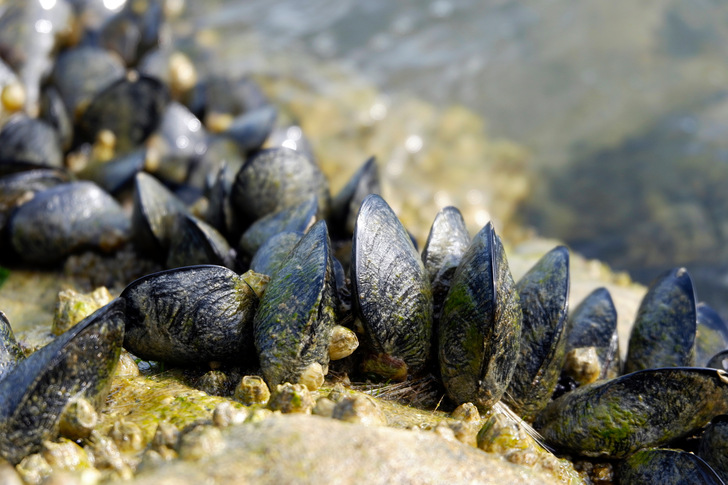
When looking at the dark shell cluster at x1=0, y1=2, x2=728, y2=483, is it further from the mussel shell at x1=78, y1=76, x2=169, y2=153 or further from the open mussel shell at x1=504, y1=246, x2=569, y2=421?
the mussel shell at x1=78, y1=76, x2=169, y2=153

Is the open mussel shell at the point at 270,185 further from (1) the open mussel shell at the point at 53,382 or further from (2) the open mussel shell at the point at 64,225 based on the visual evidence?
(1) the open mussel shell at the point at 53,382

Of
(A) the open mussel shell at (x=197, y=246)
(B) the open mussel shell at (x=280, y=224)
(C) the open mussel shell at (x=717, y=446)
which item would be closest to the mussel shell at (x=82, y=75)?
(A) the open mussel shell at (x=197, y=246)

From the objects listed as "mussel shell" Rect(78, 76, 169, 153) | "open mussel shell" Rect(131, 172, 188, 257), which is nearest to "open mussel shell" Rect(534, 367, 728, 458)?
"open mussel shell" Rect(131, 172, 188, 257)

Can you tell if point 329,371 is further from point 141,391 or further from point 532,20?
point 532,20

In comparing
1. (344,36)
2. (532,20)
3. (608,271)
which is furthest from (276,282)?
(532,20)

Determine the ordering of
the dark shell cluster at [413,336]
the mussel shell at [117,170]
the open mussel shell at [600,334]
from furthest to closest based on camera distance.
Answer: the mussel shell at [117,170]
the open mussel shell at [600,334]
the dark shell cluster at [413,336]

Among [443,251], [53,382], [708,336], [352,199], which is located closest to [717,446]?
[708,336]
